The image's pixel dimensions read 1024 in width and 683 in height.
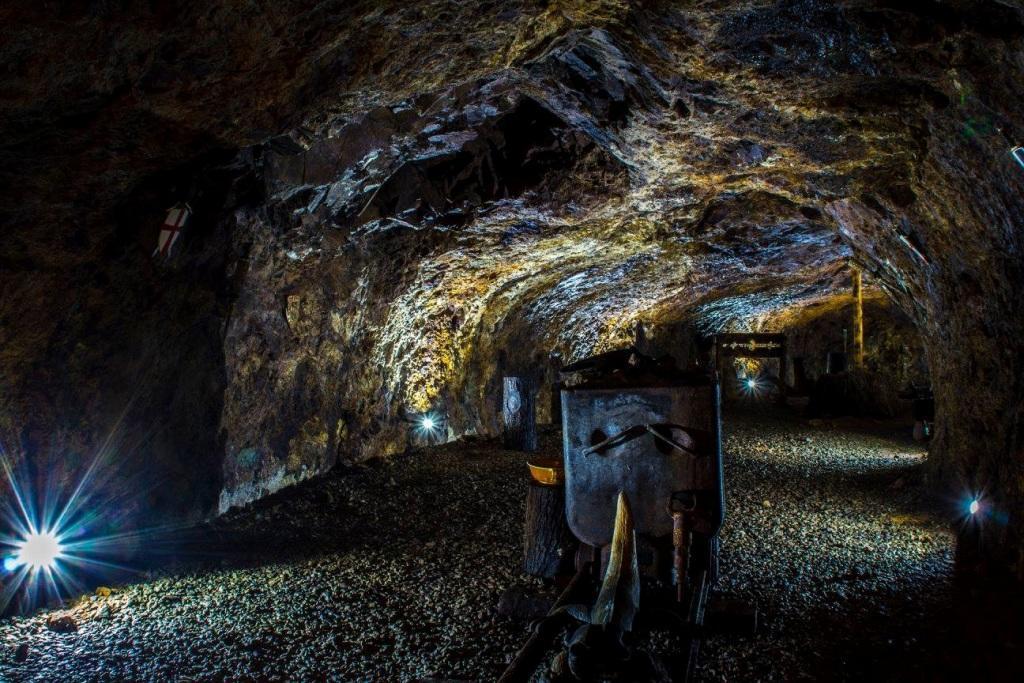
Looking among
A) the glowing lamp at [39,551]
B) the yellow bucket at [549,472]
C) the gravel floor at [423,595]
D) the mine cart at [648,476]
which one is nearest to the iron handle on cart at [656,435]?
the mine cart at [648,476]

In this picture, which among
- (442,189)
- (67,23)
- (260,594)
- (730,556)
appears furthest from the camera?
(442,189)

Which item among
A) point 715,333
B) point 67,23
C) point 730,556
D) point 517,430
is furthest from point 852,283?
point 67,23

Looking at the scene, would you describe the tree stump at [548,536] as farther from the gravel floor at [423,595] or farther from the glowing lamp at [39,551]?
the glowing lamp at [39,551]

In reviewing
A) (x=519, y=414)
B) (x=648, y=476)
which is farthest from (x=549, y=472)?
(x=519, y=414)

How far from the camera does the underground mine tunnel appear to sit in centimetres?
333

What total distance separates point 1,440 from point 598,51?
4965mm

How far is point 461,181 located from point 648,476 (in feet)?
14.1

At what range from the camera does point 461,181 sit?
6855mm

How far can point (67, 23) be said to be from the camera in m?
2.87

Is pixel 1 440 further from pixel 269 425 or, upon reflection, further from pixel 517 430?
pixel 517 430

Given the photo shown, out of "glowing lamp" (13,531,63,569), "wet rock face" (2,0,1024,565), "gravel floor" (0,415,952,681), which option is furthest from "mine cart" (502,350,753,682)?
Result: "glowing lamp" (13,531,63,569)

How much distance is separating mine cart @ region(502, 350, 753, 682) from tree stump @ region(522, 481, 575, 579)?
80mm

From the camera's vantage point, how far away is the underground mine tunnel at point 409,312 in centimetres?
333

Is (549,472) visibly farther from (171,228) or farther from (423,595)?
(171,228)
